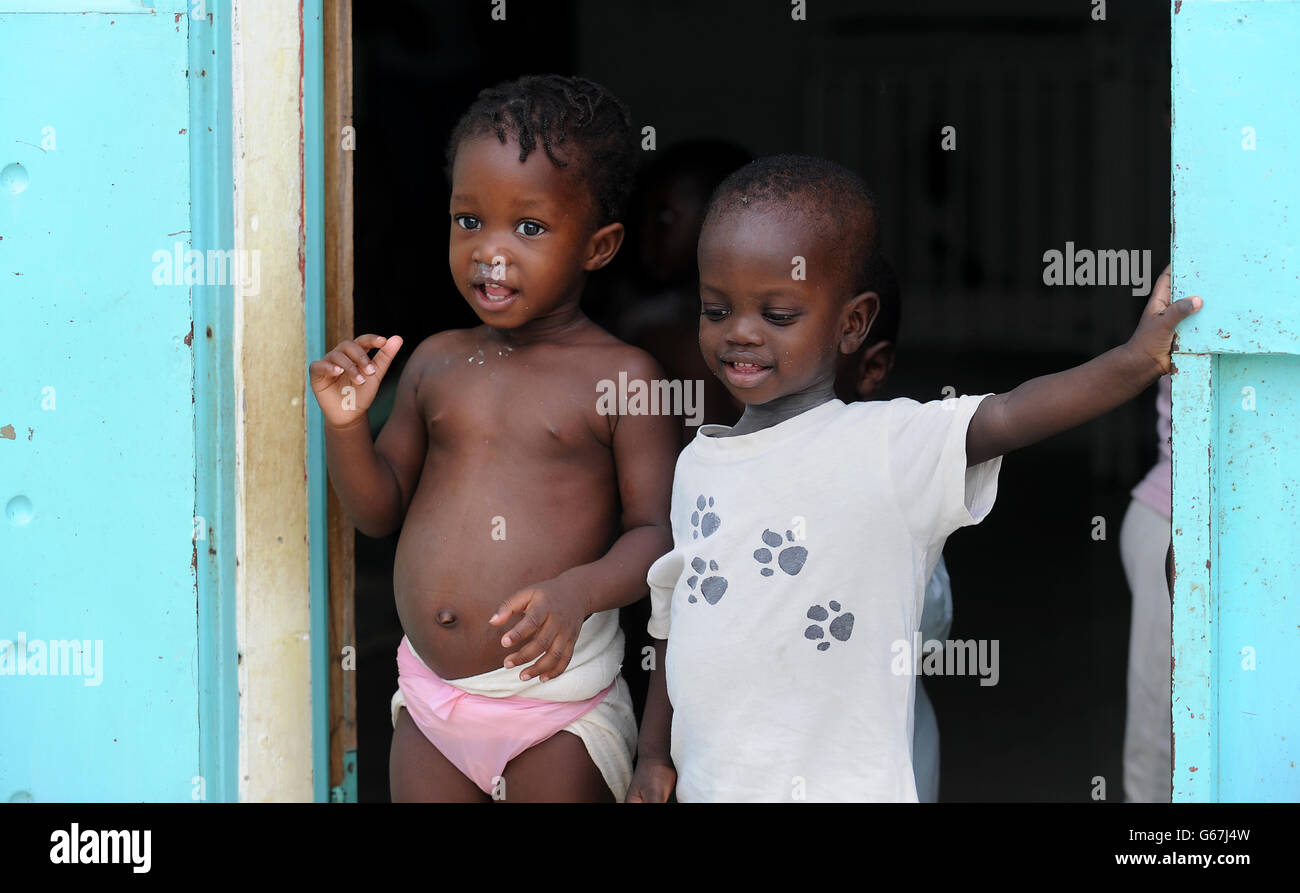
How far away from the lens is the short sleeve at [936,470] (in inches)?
67.9

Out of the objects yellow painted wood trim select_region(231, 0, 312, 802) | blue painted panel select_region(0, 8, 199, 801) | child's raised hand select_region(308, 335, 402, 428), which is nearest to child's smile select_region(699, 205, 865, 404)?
child's raised hand select_region(308, 335, 402, 428)

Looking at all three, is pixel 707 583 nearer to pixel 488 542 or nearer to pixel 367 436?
pixel 488 542

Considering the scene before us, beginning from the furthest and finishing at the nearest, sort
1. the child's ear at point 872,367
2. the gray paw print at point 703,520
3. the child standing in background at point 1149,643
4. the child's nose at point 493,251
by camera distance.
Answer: the child standing in background at point 1149,643 < the child's ear at point 872,367 < the child's nose at point 493,251 < the gray paw print at point 703,520

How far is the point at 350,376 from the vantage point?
195 centimetres

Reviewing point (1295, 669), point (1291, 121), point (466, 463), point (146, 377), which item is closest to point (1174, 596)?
point (1295, 669)

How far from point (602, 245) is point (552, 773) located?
87cm

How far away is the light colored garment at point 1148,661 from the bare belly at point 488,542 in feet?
3.91

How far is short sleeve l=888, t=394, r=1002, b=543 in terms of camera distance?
173 centimetres

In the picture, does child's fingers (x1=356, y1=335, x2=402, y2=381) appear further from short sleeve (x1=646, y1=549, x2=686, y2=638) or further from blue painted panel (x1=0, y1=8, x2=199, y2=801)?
short sleeve (x1=646, y1=549, x2=686, y2=638)

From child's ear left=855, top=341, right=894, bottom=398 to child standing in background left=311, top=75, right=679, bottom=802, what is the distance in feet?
1.44

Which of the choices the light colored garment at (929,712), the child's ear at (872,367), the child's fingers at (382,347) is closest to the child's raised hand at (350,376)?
the child's fingers at (382,347)

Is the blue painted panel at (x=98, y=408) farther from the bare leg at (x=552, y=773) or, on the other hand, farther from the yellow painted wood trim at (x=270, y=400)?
the bare leg at (x=552, y=773)

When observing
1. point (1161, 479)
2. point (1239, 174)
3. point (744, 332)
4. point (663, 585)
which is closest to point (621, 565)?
point (663, 585)

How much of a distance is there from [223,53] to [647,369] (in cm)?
86
